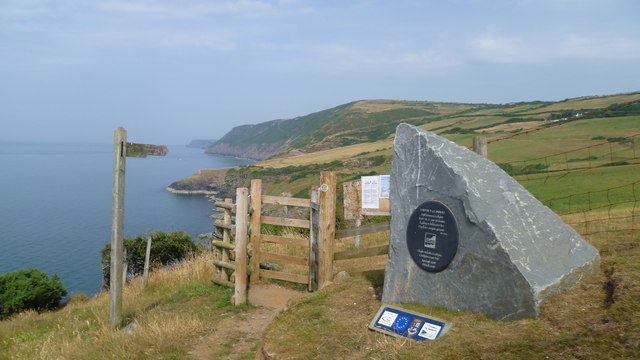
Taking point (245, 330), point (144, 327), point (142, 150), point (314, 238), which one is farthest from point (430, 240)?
point (142, 150)

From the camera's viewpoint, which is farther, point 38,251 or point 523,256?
point 38,251

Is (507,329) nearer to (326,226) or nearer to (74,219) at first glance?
(326,226)

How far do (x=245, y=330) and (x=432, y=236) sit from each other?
3.57m

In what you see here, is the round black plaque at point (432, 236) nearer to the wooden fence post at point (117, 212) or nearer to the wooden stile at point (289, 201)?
the wooden stile at point (289, 201)

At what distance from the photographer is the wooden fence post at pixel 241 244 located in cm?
916

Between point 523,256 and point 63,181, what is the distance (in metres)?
148

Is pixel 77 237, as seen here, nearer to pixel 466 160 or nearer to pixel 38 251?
pixel 38 251

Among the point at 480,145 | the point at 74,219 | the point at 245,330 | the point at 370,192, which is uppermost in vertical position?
the point at 480,145

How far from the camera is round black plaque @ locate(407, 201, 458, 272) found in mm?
6066

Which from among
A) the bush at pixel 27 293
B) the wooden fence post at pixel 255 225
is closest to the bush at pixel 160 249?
the bush at pixel 27 293

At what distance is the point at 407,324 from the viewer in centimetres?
588

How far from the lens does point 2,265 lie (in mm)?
49938

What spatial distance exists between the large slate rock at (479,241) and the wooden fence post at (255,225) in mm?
3560

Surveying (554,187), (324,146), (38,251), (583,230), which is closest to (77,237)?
(38,251)
